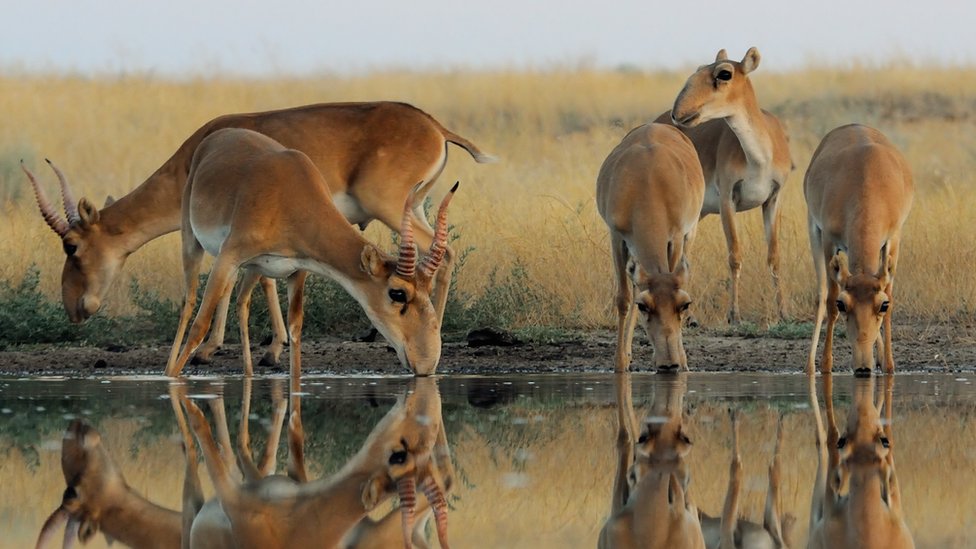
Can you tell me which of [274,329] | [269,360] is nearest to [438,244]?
[269,360]

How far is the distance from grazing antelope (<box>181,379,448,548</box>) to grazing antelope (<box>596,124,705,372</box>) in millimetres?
3702

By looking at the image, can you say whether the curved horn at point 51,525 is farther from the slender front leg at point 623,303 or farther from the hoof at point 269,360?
the hoof at point 269,360

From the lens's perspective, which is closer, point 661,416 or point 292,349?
point 661,416

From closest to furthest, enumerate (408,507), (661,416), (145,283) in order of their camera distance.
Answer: (408,507) < (661,416) < (145,283)

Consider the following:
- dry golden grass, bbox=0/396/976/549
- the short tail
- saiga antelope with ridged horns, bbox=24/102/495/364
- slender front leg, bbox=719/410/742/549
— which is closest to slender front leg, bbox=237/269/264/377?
saiga antelope with ridged horns, bbox=24/102/495/364

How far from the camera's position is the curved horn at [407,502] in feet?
19.8

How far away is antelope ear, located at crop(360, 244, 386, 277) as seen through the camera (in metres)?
10.8

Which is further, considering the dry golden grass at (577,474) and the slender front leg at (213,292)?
the slender front leg at (213,292)

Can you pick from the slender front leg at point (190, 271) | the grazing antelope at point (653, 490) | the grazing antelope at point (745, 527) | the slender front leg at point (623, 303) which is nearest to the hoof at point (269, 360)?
the slender front leg at point (190, 271)

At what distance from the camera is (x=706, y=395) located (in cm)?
1120

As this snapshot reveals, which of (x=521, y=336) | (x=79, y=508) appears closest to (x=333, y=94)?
(x=521, y=336)

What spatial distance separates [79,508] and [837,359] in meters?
9.08

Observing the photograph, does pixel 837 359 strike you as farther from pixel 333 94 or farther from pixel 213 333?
pixel 333 94

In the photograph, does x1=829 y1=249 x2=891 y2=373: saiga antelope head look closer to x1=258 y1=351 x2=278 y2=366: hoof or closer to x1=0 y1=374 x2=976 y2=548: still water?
x1=0 y1=374 x2=976 y2=548: still water
